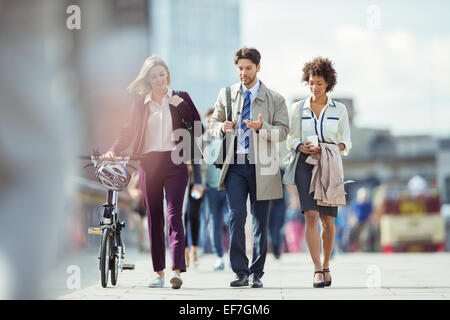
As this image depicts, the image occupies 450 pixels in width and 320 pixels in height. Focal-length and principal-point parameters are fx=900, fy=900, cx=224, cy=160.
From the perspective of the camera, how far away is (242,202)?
7918 mm

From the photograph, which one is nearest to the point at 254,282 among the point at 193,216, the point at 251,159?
the point at 251,159

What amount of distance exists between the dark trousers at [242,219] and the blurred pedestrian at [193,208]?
103 inches

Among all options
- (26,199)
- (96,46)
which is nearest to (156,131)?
(26,199)

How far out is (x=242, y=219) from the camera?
Answer: 7.90 metres

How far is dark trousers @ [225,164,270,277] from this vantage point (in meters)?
7.85

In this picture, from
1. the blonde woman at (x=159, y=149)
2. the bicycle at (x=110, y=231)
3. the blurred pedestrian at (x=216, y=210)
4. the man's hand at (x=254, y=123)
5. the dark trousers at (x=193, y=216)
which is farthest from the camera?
the blurred pedestrian at (x=216, y=210)

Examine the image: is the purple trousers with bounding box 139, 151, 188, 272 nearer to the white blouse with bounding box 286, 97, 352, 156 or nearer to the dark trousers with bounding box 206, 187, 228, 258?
the white blouse with bounding box 286, 97, 352, 156

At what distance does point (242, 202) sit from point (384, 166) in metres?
69.6

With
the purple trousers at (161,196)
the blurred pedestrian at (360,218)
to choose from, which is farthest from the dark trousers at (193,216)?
the blurred pedestrian at (360,218)

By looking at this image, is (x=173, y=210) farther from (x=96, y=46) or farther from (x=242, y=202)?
(x=96, y=46)

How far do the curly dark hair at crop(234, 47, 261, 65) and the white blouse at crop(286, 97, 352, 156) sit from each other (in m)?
0.56

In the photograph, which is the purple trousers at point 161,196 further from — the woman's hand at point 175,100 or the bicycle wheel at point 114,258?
the woman's hand at point 175,100

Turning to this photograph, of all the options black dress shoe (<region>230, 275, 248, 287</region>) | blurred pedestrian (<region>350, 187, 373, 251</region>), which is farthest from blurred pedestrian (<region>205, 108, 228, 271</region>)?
blurred pedestrian (<region>350, 187, 373, 251</region>)

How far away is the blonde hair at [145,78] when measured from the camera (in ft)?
26.1
